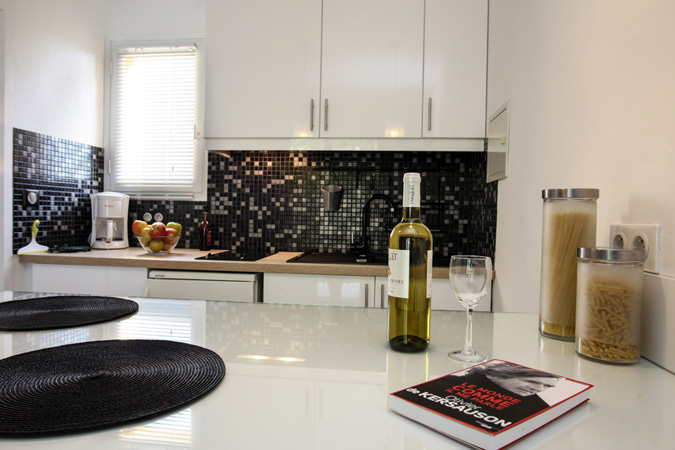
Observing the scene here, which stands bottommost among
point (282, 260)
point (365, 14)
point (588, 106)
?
point (282, 260)

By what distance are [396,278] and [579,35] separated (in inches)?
43.4

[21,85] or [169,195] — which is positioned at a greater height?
[21,85]

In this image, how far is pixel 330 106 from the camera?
2701mm

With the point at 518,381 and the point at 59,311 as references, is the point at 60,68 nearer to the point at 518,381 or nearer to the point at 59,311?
the point at 59,311

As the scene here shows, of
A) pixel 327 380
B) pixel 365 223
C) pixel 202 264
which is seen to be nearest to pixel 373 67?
pixel 365 223

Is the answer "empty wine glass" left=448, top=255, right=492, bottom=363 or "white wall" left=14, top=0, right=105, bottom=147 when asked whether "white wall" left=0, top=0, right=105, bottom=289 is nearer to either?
"white wall" left=14, top=0, right=105, bottom=147

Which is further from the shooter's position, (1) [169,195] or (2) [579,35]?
(1) [169,195]

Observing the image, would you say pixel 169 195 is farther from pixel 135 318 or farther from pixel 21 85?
Answer: pixel 135 318

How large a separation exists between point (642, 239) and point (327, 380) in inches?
29.3

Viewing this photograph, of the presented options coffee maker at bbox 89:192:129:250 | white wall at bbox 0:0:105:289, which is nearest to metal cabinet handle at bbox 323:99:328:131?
coffee maker at bbox 89:192:129:250

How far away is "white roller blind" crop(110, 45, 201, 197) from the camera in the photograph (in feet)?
10.4

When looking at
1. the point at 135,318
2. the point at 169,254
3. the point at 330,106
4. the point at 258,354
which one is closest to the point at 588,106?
the point at 258,354

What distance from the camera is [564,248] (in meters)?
0.97

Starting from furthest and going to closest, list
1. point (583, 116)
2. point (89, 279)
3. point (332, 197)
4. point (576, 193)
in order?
1. point (332, 197)
2. point (89, 279)
3. point (583, 116)
4. point (576, 193)
